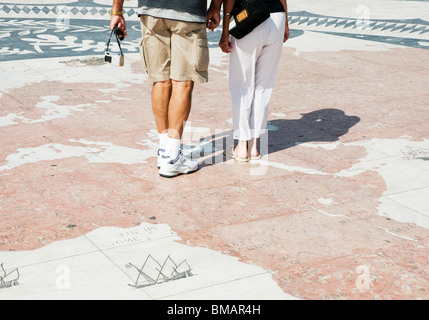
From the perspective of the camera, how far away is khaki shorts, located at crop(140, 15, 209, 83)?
4477 millimetres

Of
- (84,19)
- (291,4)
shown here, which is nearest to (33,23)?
(84,19)

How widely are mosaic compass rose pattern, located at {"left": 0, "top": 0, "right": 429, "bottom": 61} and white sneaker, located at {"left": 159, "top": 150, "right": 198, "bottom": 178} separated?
13.7 feet

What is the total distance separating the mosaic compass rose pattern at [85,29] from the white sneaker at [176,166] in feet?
13.7

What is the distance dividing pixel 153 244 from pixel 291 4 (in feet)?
35.9

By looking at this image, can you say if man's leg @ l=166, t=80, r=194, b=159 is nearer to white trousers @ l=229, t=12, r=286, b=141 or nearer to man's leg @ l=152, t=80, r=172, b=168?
man's leg @ l=152, t=80, r=172, b=168

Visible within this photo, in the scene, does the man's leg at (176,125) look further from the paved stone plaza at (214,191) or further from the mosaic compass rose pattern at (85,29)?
the mosaic compass rose pattern at (85,29)

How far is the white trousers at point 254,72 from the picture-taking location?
186 inches

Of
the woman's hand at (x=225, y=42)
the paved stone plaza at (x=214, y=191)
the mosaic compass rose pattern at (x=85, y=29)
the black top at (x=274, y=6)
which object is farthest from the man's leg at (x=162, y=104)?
the mosaic compass rose pattern at (x=85, y=29)

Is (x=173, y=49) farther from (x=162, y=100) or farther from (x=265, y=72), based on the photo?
(x=265, y=72)

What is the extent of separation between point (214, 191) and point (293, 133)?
1.44m

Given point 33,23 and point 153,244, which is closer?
point 153,244

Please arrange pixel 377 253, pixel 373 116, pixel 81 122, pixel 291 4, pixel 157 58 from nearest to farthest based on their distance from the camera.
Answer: pixel 377 253 < pixel 157 58 < pixel 81 122 < pixel 373 116 < pixel 291 4

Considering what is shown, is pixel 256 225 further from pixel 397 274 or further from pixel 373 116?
pixel 373 116

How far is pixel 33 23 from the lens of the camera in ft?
35.4
